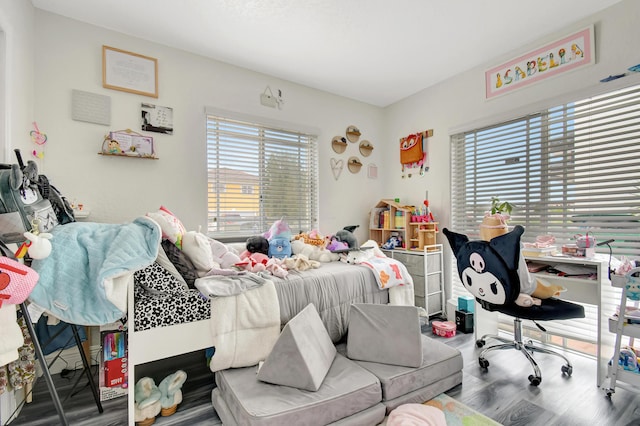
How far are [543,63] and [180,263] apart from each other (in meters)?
3.27

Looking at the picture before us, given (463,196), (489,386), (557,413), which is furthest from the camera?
(463,196)

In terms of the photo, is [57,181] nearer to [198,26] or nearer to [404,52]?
[198,26]

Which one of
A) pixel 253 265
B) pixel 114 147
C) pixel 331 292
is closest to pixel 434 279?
pixel 331 292

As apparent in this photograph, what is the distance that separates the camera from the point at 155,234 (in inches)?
57.8

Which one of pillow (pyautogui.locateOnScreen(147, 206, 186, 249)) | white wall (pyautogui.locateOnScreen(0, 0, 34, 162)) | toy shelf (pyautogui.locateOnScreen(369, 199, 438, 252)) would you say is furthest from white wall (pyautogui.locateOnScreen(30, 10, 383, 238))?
toy shelf (pyautogui.locateOnScreen(369, 199, 438, 252))

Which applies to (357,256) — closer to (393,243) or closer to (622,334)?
(393,243)

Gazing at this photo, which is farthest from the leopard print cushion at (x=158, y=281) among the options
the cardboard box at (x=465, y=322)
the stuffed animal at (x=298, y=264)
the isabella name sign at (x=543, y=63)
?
the isabella name sign at (x=543, y=63)

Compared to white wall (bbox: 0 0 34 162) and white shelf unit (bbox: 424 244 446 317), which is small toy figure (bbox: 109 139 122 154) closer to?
white wall (bbox: 0 0 34 162)

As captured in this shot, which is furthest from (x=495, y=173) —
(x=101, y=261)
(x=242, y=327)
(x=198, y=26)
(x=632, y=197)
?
(x=101, y=261)

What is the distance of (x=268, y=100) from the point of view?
3.09 m

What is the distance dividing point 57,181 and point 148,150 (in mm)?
650

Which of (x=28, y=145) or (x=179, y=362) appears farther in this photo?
(x=179, y=362)

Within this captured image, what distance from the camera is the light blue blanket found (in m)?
1.26

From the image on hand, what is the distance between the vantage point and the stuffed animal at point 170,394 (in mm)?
1622
